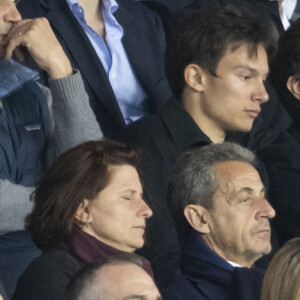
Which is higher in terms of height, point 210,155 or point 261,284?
point 210,155

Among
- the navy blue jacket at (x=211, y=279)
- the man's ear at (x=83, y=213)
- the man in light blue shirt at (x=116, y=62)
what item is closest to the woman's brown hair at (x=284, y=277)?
the navy blue jacket at (x=211, y=279)

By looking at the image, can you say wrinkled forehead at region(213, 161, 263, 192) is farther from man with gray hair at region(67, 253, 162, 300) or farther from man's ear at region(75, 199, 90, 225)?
man with gray hair at region(67, 253, 162, 300)

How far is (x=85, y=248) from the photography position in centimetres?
201

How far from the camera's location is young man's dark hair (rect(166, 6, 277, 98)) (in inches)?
104

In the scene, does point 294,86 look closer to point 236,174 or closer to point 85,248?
point 236,174

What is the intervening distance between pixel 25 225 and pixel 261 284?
551mm

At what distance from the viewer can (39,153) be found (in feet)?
7.61

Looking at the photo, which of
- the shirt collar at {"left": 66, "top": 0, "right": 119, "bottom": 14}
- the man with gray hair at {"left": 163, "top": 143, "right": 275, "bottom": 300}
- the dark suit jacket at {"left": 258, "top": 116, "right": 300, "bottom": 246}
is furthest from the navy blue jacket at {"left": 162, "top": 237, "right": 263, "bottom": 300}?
the shirt collar at {"left": 66, "top": 0, "right": 119, "bottom": 14}

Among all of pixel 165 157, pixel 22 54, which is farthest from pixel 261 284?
pixel 22 54

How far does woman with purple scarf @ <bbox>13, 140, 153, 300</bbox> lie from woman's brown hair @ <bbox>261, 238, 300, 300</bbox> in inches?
9.8

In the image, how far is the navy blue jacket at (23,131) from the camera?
2.26 m

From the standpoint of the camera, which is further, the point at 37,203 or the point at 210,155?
the point at 210,155

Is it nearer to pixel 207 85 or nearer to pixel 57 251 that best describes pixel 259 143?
pixel 207 85

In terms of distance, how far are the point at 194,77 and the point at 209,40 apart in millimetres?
107
